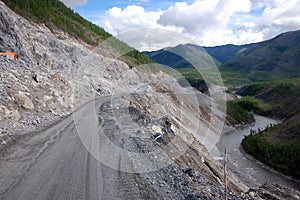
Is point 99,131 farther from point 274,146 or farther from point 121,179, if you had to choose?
point 274,146

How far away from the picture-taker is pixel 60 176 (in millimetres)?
11211

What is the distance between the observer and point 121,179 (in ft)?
37.1

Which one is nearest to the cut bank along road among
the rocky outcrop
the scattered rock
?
the rocky outcrop

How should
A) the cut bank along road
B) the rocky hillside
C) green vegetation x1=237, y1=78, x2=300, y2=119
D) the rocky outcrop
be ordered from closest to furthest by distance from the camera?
1. the cut bank along road
2. the rocky outcrop
3. the rocky hillside
4. green vegetation x1=237, y1=78, x2=300, y2=119

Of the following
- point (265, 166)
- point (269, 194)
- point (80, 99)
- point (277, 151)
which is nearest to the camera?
point (269, 194)

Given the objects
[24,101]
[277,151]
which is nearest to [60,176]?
[24,101]

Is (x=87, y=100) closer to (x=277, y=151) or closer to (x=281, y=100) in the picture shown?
(x=277, y=151)

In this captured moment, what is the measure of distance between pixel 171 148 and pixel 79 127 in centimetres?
651

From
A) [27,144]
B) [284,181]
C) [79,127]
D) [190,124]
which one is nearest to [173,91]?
[190,124]

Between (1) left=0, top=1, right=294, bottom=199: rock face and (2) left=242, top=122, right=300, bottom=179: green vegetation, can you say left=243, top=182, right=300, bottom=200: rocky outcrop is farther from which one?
(2) left=242, top=122, right=300, bottom=179: green vegetation

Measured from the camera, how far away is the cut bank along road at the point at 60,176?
9.83m

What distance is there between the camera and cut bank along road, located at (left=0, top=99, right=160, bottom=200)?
9.83m

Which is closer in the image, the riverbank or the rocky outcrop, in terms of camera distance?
the rocky outcrop

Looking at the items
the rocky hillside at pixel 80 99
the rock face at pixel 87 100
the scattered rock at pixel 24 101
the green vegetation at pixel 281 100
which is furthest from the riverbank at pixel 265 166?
the green vegetation at pixel 281 100
